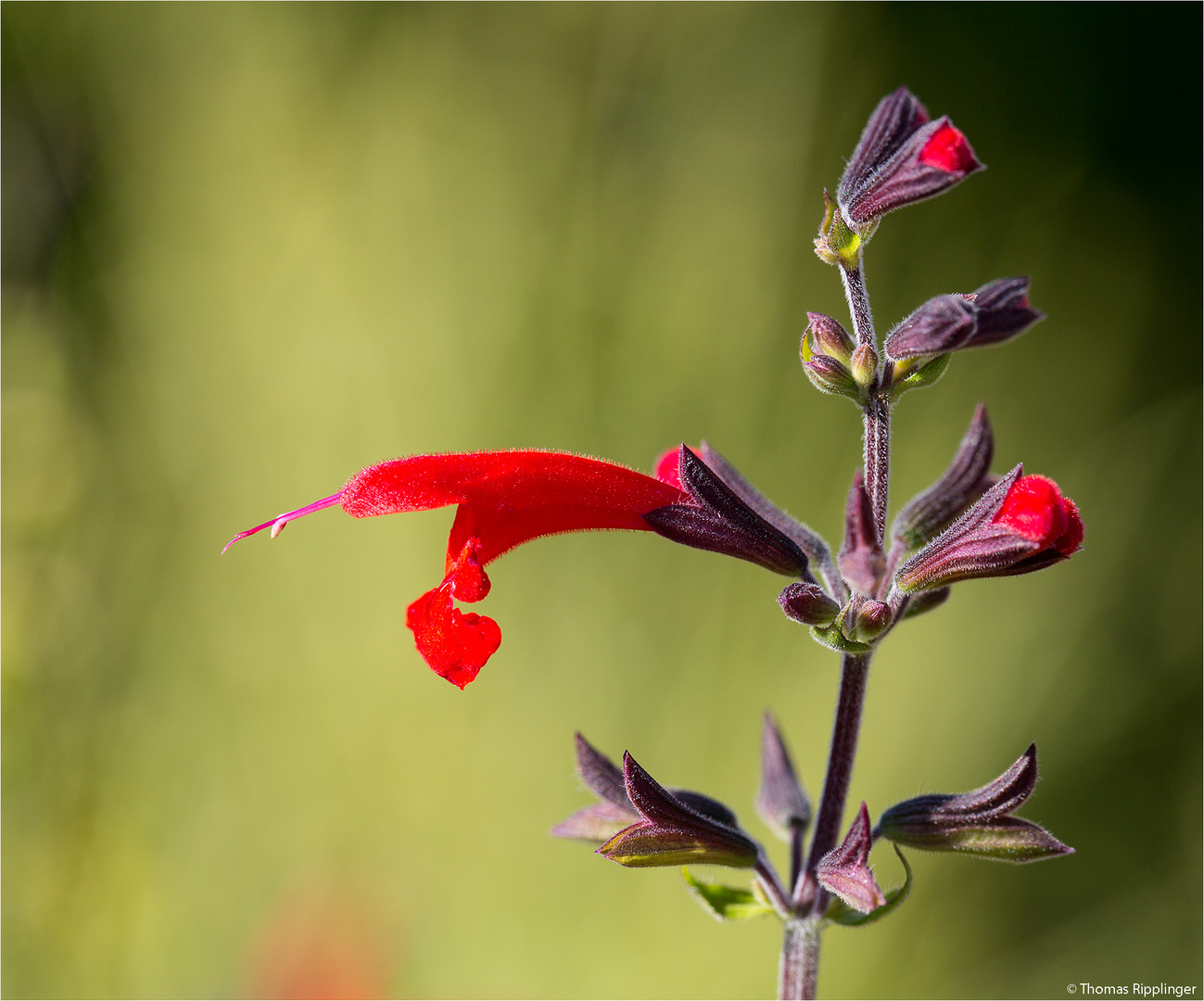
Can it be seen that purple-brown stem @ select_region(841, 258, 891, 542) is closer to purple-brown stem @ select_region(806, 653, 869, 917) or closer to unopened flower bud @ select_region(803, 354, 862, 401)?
unopened flower bud @ select_region(803, 354, 862, 401)

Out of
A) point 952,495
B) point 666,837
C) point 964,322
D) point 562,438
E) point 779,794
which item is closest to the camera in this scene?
point 964,322

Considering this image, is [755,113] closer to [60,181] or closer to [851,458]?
[851,458]

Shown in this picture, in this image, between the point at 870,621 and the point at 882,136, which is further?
the point at 882,136

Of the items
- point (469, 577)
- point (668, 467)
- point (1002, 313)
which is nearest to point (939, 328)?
point (1002, 313)

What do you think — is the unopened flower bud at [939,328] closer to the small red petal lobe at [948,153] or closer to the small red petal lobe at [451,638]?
the small red petal lobe at [948,153]

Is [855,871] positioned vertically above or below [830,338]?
below

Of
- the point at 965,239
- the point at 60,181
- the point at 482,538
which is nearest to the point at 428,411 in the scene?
the point at 60,181

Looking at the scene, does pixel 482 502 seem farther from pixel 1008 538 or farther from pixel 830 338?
pixel 1008 538
